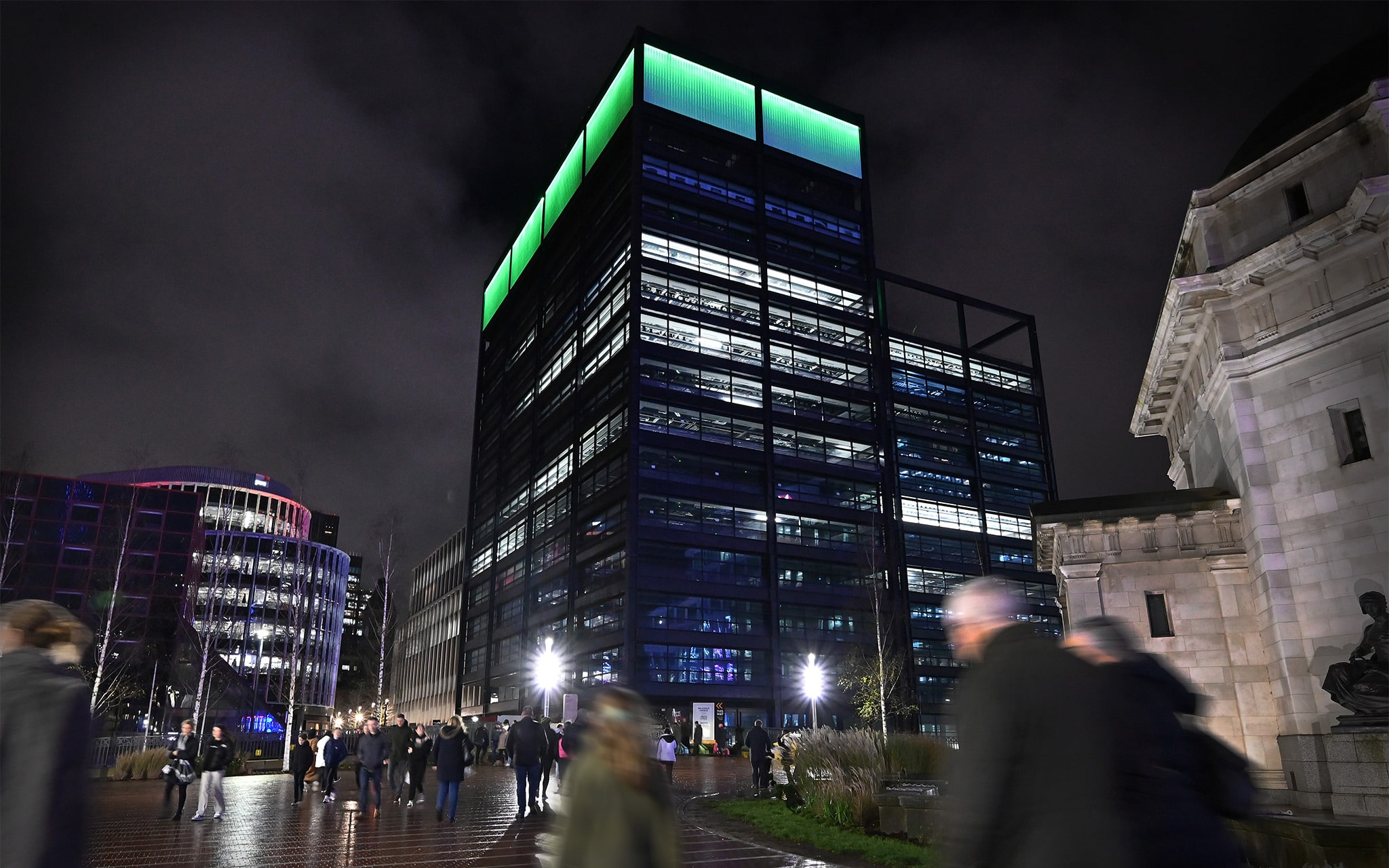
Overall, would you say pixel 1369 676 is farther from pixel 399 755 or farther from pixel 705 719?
Result: pixel 705 719

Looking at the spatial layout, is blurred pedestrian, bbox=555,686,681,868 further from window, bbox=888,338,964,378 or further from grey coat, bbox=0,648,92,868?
window, bbox=888,338,964,378

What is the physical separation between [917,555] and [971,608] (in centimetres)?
7322

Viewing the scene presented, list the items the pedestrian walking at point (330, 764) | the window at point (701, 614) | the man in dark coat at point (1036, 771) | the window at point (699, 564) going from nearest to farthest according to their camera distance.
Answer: the man in dark coat at point (1036, 771), the pedestrian walking at point (330, 764), the window at point (701, 614), the window at point (699, 564)

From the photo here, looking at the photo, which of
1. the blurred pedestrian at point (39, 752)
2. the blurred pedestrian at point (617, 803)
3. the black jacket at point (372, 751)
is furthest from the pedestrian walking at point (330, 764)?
the blurred pedestrian at point (617, 803)

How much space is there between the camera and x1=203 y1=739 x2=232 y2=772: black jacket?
15591 millimetres

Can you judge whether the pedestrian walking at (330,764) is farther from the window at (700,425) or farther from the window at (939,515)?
the window at (939,515)

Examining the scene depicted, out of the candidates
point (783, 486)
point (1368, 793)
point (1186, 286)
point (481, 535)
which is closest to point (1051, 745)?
point (1368, 793)

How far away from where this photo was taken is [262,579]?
109125 mm

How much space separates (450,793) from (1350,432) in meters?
19.4

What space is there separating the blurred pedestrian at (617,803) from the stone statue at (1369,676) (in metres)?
15.4

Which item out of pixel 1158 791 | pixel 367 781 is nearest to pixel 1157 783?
pixel 1158 791

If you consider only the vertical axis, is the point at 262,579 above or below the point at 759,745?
above

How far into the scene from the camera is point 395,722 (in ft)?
66.4

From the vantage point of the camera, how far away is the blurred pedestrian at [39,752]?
151 inches
